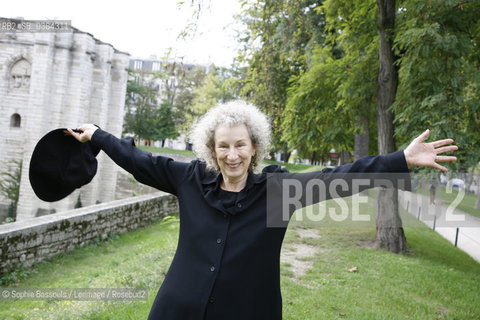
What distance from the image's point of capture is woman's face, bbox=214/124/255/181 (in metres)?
2.25

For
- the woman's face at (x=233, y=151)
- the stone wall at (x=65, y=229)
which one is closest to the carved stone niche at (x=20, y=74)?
the stone wall at (x=65, y=229)

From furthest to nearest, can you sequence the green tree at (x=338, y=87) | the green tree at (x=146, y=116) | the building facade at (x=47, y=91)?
the green tree at (x=146, y=116) < the building facade at (x=47, y=91) < the green tree at (x=338, y=87)

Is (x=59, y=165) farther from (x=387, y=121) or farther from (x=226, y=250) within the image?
(x=387, y=121)

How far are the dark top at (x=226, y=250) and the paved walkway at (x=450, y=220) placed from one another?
6.64 m

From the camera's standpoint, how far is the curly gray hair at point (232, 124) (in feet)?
7.66

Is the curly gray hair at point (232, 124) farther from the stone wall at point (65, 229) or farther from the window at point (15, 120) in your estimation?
the window at point (15, 120)

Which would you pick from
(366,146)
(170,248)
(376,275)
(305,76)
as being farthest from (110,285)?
(366,146)

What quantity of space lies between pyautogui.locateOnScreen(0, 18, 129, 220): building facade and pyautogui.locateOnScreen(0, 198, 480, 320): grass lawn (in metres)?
17.0

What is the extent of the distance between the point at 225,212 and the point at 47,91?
25765 millimetres

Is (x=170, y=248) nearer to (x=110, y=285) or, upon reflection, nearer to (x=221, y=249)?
(x=110, y=285)

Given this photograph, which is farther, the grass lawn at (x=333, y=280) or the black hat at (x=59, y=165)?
the grass lawn at (x=333, y=280)

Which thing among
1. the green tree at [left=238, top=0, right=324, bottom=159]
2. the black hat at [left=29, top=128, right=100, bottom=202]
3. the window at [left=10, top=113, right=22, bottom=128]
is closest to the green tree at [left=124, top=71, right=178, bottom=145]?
the window at [left=10, top=113, right=22, bottom=128]

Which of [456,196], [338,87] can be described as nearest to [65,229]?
[338,87]

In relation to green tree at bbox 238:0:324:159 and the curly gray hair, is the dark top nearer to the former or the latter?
the curly gray hair
